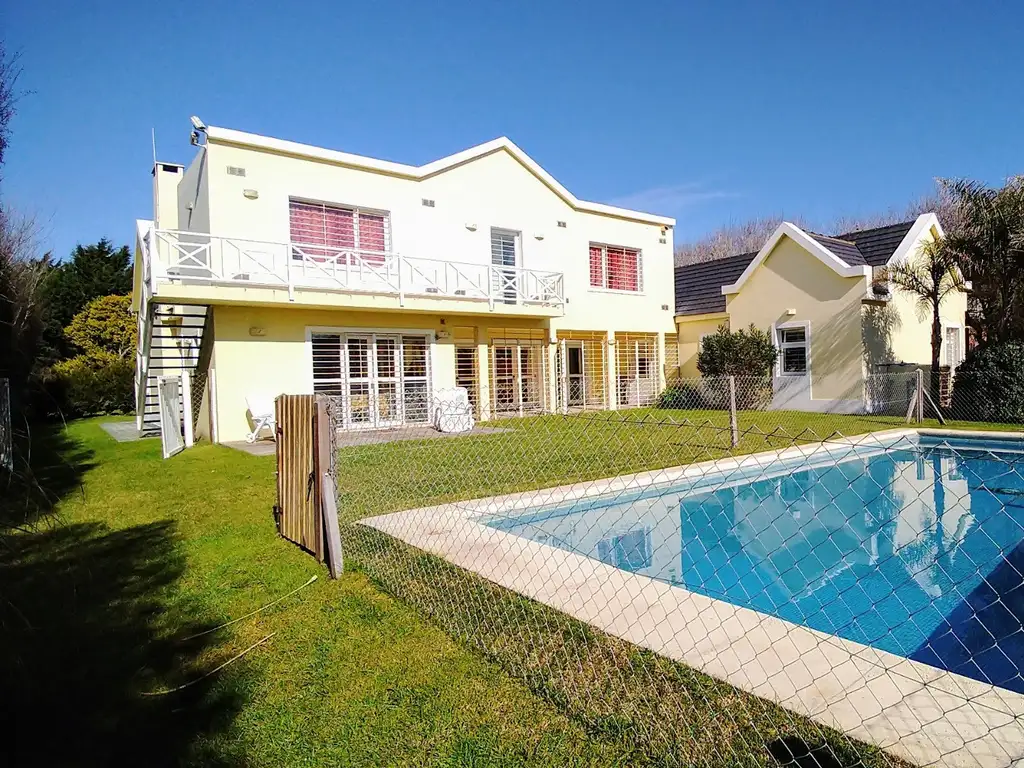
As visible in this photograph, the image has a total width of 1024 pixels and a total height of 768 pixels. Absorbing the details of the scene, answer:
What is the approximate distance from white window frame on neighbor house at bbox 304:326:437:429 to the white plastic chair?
1.19 meters

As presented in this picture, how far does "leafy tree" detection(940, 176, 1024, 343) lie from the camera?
14.5 metres

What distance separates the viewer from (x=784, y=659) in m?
3.12

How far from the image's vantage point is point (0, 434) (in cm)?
714

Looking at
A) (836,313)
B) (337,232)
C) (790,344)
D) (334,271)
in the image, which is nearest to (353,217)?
(337,232)

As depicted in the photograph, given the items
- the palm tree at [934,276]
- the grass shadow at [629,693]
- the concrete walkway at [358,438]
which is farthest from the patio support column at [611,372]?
the grass shadow at [629,693]

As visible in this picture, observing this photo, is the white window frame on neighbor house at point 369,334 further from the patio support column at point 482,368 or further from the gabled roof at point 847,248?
the gabled roof at point 847,248

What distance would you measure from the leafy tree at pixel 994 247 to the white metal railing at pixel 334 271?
10.8m

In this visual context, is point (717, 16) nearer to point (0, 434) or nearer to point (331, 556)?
point (331, 556)

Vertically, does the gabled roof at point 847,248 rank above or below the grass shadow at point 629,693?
above

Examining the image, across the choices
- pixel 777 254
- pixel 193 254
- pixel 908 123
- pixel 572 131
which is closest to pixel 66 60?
pixel 193 254

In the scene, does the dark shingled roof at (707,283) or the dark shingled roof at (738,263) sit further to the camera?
the dark shingled roof at (707,283)

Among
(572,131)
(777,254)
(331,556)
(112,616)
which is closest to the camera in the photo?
(112,616)

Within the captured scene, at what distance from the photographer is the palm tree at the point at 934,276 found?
15.6 m

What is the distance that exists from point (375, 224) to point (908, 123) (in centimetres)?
1799
